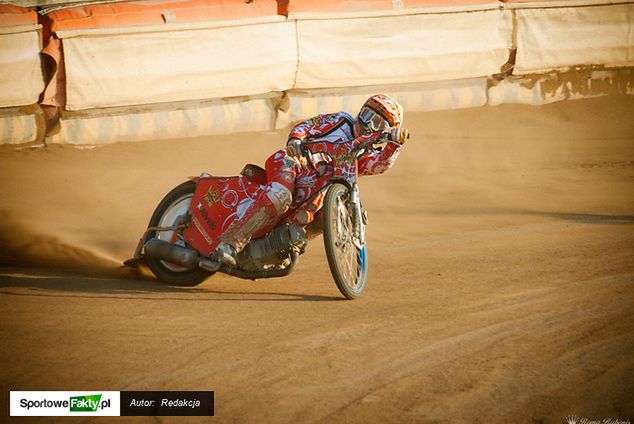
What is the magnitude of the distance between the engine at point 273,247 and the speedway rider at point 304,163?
98 mm

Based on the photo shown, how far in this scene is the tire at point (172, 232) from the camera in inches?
316

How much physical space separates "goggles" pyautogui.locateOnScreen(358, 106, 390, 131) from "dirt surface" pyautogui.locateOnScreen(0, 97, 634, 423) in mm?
1404

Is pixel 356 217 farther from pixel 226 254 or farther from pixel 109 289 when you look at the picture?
pixel 109 289

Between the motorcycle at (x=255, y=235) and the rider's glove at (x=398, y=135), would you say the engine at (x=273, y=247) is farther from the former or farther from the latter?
the rider's glove at (x=398, y=135)

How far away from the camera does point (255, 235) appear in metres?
7.82

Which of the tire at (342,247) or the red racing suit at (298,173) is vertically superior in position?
the red racing suit at (298,173)

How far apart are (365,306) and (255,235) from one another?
1.17m

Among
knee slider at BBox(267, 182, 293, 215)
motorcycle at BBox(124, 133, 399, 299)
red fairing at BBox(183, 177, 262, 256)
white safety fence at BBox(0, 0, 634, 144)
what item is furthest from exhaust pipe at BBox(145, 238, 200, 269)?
white safety fence at BBox(0, 0, 634, 144)

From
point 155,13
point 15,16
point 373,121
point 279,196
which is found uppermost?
point 155,13

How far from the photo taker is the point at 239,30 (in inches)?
566

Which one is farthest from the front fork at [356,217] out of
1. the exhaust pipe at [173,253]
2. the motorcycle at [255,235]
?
the exhaust pipe at [173,253]

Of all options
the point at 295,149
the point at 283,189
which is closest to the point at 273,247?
the point at 283,189

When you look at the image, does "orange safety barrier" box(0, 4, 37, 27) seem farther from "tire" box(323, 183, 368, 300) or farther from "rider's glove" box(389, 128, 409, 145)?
"rider's glove" box(389, 128, 409, 145)

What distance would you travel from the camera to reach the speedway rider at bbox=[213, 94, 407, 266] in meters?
7.52
